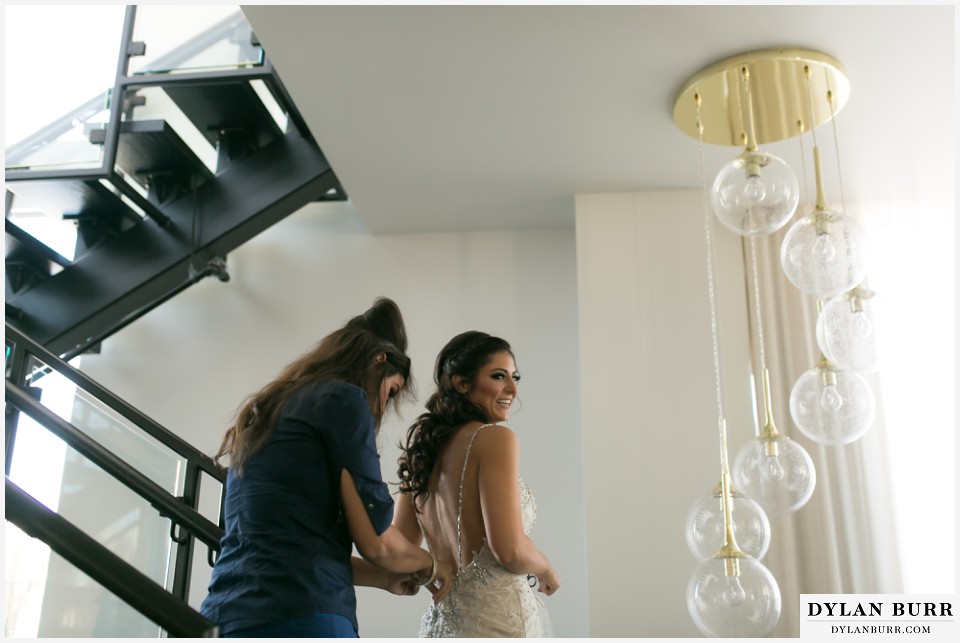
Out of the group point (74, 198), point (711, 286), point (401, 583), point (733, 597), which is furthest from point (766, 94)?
point (74, 198)

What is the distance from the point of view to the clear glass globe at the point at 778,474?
274cm

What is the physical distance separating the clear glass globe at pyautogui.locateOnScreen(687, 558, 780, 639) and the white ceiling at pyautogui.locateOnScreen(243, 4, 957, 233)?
1890mm

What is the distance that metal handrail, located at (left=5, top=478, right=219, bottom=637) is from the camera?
1275 millimetres

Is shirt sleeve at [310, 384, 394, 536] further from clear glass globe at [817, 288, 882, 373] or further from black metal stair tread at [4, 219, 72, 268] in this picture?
black metal stair tread at [4, 219, 72, 268]

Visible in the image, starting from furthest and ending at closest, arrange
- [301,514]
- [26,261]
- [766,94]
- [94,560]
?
[26,261], [766,94], [301,514], [94,560]

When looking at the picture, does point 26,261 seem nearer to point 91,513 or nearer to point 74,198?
point 74,198

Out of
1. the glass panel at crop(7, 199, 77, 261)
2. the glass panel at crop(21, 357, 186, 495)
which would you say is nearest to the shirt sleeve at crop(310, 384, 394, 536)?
the glass panel at crop(21, 357, 186, 495)

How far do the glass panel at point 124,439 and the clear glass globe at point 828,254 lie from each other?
2.01m

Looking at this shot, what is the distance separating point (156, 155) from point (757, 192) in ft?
10.1

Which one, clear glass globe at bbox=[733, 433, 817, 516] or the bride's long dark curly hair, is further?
clear glass globe at bbox=[733, 433, 817, 516]

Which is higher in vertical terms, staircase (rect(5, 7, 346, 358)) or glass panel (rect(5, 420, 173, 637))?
staircase (rect(5, 7, 346, 358))

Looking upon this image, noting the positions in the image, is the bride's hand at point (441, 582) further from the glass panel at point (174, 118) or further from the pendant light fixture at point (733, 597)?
the glass panel at point (174, 118)

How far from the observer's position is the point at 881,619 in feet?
9.39

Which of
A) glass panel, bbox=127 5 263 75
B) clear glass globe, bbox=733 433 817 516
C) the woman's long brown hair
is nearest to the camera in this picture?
the woman's long brown hair
